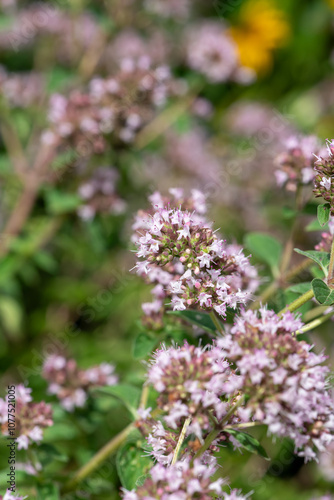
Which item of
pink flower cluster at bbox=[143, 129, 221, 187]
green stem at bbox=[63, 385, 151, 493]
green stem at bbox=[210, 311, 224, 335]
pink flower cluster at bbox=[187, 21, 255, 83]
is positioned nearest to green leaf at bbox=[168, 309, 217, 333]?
green stem at bbox=[210, 311, 224, 335]

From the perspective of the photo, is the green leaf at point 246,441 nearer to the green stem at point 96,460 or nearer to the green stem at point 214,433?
the green stem at point 214,433

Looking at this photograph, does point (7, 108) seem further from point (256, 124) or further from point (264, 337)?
point (264, 337)

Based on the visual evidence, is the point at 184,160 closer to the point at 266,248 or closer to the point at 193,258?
the point at 266,248

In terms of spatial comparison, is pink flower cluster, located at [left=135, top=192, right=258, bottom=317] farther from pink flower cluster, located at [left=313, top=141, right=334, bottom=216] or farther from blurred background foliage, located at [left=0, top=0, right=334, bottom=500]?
blurred background foliage, located at [left=0, top=0, right=334, bottom=500]

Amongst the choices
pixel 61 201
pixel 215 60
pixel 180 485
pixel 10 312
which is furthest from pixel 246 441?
pixel 215 60

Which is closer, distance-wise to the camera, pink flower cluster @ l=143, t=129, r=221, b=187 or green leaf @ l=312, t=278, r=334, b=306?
green leaf @ l=312, t=278, r=334, b=306

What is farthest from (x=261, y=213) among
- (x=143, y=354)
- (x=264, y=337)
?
(x=264, y=337)
